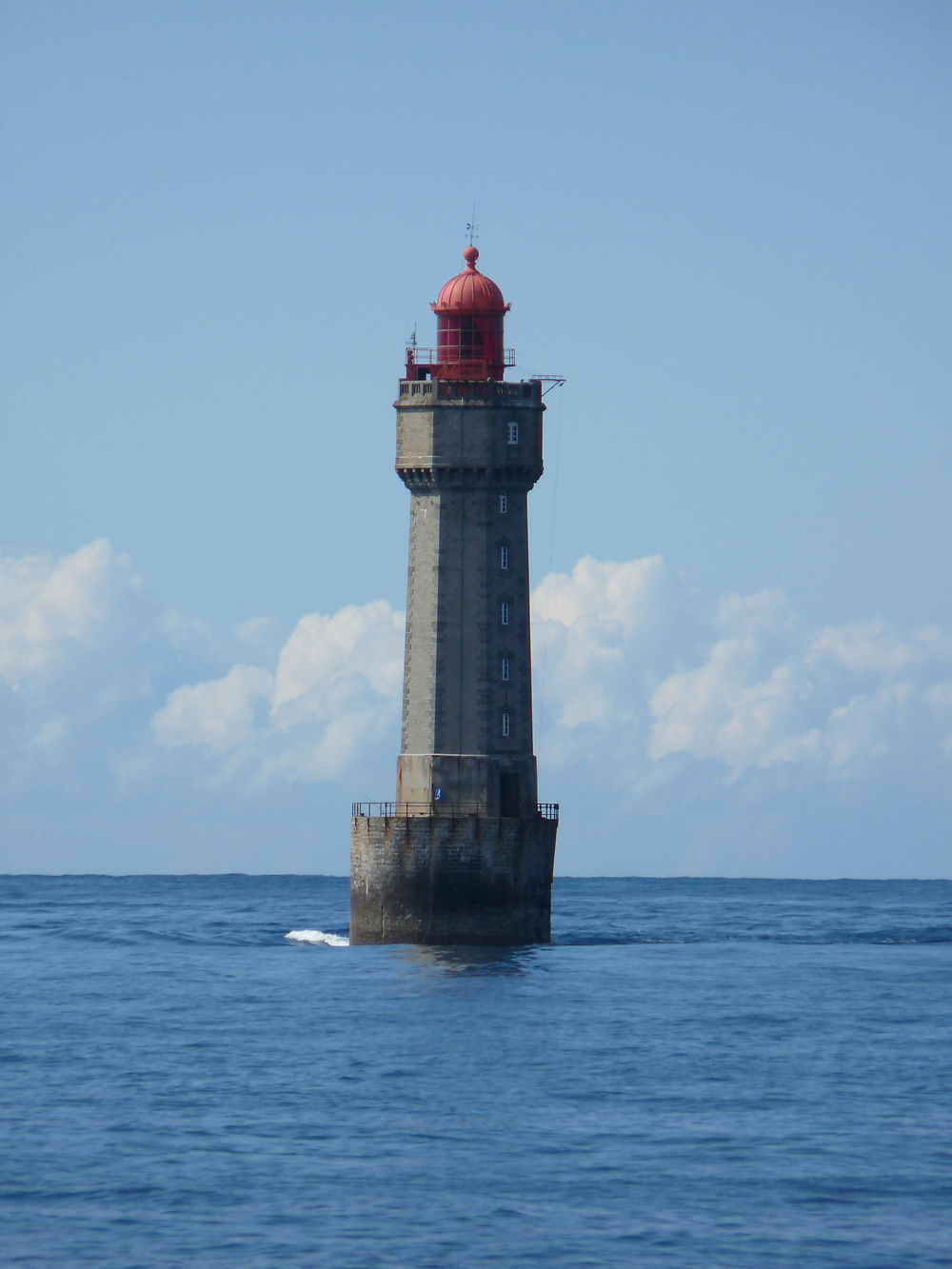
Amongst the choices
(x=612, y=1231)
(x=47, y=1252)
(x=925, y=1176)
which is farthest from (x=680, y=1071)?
(x=47, y=1252)

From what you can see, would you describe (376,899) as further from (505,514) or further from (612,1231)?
(612,1231)

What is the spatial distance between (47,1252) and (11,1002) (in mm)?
32782

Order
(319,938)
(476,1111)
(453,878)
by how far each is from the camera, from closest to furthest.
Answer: (476,1111), (453,878), (319,938)

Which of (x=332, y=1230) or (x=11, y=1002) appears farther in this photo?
(x=11, y=1002)

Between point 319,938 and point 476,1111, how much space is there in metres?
45.2

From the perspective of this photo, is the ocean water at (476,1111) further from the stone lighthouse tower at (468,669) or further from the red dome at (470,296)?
the red dome at (470,296)

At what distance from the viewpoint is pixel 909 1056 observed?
51844mm

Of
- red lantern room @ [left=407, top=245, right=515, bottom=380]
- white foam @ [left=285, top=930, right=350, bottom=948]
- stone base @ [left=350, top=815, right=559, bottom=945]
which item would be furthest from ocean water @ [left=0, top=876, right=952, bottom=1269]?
red lantern room @ [left=407, top=245, right=515, bottom=380]

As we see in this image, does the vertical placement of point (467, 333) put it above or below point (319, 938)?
above

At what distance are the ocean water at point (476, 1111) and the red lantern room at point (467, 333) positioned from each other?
2122 centimetres

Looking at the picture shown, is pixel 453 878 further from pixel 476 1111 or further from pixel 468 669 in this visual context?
pixel 476 1111

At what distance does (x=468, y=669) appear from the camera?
71750mm

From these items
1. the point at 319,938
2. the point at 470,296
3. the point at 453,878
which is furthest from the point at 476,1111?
the point at 319,938

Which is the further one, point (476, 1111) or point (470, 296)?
point (470, 296)
